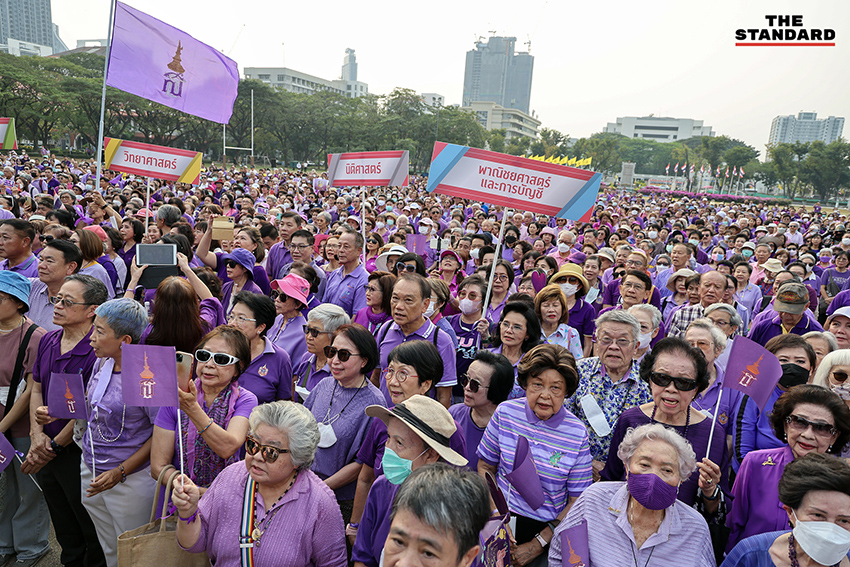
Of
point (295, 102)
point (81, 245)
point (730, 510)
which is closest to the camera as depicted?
point (730, 510)

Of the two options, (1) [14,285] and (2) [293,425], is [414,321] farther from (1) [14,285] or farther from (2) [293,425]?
(1) [14,285]

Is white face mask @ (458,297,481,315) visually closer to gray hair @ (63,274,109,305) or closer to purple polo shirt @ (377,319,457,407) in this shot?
purple polo shirt @ (377,319,457,407)

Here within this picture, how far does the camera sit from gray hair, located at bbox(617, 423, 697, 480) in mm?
2371

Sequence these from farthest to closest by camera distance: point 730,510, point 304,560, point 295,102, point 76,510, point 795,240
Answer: point 295,102 → point 795,240 → point 76,510 → point 730,510 → point 304,560

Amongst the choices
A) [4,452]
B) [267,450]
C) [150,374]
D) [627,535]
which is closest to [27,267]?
[4,452]

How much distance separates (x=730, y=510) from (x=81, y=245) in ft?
18.2

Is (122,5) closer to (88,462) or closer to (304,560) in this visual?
(88,462)

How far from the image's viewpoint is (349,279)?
19.6 feet

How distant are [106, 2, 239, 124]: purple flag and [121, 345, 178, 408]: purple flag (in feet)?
22.4

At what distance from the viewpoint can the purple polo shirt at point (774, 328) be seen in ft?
18.1

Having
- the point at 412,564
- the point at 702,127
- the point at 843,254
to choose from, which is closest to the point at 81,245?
the point at 412,564

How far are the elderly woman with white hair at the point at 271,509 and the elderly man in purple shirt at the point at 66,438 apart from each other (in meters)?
1.41

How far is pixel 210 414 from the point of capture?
9.64ft

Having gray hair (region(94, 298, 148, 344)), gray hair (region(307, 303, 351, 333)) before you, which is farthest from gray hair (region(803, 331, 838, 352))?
gray hair (region(94, 298, 148, 344))
